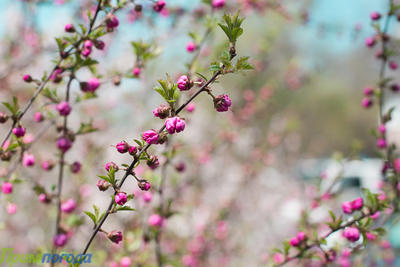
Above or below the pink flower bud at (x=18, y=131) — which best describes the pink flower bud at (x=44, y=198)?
below

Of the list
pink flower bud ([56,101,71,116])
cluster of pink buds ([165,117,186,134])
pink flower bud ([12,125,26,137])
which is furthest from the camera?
pink flower bud ([56,101,71,116])

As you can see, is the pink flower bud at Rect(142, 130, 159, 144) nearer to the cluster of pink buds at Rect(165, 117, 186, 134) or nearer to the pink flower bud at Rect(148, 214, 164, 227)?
the cluster of pink buds at Rect(165, 117, 186, 134)

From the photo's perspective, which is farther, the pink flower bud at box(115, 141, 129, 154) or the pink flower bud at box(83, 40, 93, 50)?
the pink flower bud at box(83, 40, 93, 50)

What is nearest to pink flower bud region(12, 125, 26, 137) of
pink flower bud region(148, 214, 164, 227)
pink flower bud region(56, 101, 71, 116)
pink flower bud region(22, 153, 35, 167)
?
Result: pink flower bud region(56, 101, 71, 116)

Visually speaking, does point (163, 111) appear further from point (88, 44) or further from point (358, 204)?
point (358, 204)

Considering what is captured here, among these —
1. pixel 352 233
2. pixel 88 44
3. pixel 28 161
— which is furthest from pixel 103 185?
pixel 352 233

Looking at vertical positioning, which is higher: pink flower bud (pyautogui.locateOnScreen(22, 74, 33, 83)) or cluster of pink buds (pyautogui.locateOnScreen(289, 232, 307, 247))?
pink flower bud (pyautogui.locateOnScreen(22, 74, 33, 83))

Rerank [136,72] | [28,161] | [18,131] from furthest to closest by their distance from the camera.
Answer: [136,72], [28,161], [18,131]

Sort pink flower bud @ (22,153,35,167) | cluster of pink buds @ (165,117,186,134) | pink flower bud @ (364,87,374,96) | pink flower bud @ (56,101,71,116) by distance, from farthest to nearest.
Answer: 1. pink flower bud @ (364,87,374,96)
2. pink flower bud @ (22,153,35,167)
3. pink flower bud @ (56,101,71,116)
4. cluster of pink buds @ (165,117,186,134)

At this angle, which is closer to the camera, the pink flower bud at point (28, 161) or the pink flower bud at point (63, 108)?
the pink flower bud at point (63, 108)

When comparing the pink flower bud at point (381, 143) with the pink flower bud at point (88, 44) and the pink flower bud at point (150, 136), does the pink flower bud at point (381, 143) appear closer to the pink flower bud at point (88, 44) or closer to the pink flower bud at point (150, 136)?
the pink flower bud at point (150, 136)

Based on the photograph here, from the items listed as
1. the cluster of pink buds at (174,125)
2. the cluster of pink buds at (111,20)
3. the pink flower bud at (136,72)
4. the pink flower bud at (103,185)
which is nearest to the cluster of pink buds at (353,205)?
the cluster of pink buds at (174,125)

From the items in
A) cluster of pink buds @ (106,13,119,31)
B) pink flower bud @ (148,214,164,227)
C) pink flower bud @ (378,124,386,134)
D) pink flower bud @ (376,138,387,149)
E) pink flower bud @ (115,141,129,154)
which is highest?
cluster of pink buds @ (106,13,119,31)

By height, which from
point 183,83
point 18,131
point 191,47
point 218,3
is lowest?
point 183,83
